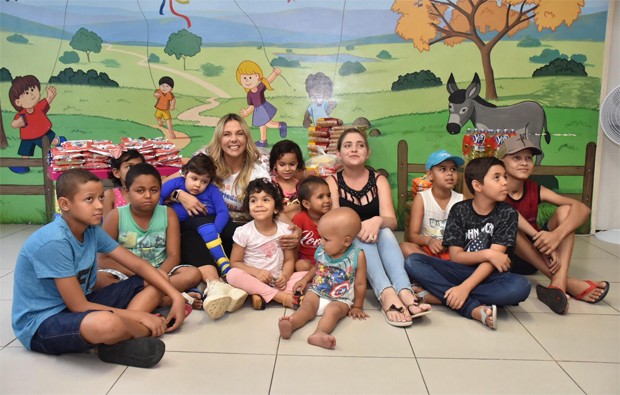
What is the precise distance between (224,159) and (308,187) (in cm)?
70

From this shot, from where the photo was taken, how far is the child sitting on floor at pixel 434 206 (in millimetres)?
3004

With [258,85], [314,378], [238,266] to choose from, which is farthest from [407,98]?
[314,378]

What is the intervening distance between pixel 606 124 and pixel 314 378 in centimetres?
345

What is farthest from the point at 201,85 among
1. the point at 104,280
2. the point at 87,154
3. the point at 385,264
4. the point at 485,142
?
the point at 385,264

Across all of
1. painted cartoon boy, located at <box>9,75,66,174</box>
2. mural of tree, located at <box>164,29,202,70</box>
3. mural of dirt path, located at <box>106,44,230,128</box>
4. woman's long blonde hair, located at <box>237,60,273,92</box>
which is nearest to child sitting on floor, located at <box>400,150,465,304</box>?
woman's long blonde hair, located at <box>237,60,273,92</box>

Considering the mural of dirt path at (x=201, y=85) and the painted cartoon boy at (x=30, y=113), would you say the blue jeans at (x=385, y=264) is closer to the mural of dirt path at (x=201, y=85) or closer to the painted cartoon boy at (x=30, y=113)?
the mural of dirt path at (x=201, y=85)

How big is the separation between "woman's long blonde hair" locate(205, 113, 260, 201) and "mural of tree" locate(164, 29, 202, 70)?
1.60 metres

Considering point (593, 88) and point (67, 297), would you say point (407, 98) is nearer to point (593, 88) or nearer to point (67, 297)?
point (593, 88)

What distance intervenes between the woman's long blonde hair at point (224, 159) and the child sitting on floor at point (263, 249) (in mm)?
301

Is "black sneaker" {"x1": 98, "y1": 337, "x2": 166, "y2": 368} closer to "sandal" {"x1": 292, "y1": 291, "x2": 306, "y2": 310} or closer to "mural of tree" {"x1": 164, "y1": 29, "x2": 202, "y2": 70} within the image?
"sandal" {"x1": 292, "y1": 291, "x2": 306, "y2": 310}

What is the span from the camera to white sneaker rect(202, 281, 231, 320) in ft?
7.92

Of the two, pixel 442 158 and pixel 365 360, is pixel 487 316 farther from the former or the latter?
pixel 442 158

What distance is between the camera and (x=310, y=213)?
2.97 metres

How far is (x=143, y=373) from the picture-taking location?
194cm
